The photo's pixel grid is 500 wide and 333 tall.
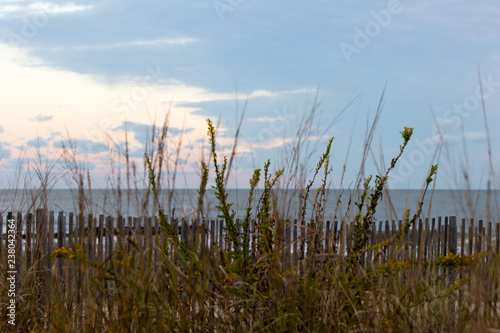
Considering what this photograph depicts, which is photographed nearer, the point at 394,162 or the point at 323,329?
the point at 323,329

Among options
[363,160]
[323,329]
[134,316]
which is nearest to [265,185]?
[363,160]

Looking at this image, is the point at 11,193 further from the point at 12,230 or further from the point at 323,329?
the point at 323,329

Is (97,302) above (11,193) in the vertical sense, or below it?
below

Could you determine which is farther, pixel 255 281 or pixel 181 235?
pixel 181 235

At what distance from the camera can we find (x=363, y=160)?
2271 mm

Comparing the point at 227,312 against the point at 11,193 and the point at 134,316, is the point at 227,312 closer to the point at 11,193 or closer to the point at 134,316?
the point at 134,316

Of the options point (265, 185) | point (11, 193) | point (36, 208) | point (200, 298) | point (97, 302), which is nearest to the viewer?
point (200, 298)

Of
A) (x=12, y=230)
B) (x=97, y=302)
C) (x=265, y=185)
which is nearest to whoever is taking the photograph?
(x=97, y=302)

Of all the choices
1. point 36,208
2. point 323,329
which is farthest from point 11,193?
point 323,329

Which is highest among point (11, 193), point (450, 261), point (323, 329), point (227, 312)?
point (11, 193)

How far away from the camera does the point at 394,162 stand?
7.23ft

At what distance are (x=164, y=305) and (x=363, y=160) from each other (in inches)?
48.1

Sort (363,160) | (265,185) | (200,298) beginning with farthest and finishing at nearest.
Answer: (363,160), (265,185), (200,298)

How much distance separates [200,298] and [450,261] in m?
1.37
